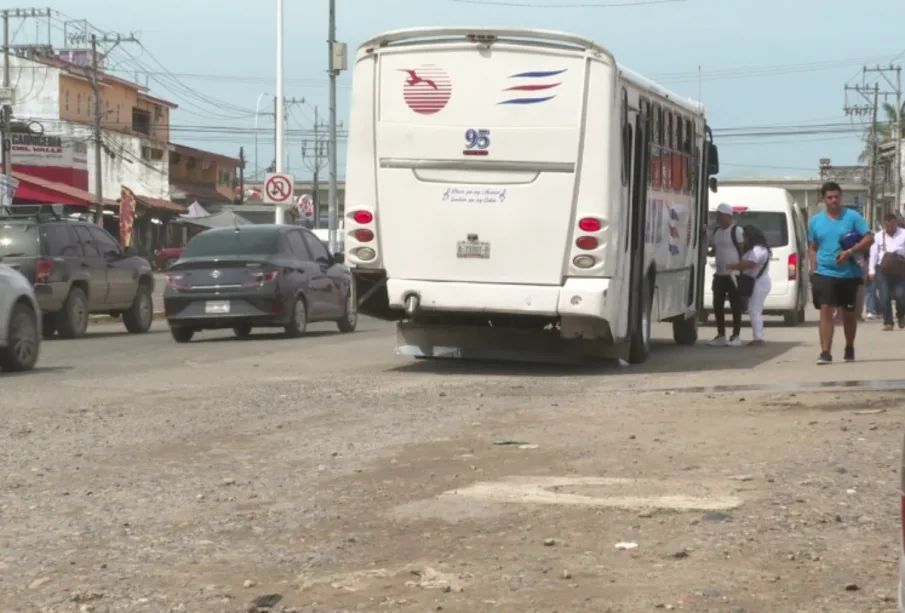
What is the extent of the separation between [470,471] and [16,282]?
30.5 feet

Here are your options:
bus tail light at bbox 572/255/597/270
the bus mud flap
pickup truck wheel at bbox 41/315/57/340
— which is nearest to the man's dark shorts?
the bus mud flap

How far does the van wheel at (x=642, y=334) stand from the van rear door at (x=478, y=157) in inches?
78.9

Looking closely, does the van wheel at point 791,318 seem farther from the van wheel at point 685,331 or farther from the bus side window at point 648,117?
the bus side window at point 648,117

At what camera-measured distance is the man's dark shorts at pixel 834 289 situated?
17031 mm

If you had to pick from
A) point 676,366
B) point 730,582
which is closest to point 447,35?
point 676,366

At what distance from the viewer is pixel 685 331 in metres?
22.1

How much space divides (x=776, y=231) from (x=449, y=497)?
2106 cm

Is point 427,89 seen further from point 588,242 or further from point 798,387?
point 798,387

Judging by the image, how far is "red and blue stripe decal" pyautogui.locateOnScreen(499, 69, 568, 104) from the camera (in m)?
15.7

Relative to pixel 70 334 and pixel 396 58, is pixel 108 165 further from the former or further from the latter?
pixel 396 58

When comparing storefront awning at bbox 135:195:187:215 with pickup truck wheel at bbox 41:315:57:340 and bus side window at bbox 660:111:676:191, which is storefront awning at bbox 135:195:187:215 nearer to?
pickup truck wheel at bbox 41:315:57:340

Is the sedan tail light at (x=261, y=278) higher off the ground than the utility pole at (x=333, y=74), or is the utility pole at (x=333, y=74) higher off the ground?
the utility pole at (x=333, y=74)

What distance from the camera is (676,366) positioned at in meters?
17.7

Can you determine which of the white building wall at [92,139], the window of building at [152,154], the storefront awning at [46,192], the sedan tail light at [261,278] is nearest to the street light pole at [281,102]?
the sedan tail light at [261,278]
